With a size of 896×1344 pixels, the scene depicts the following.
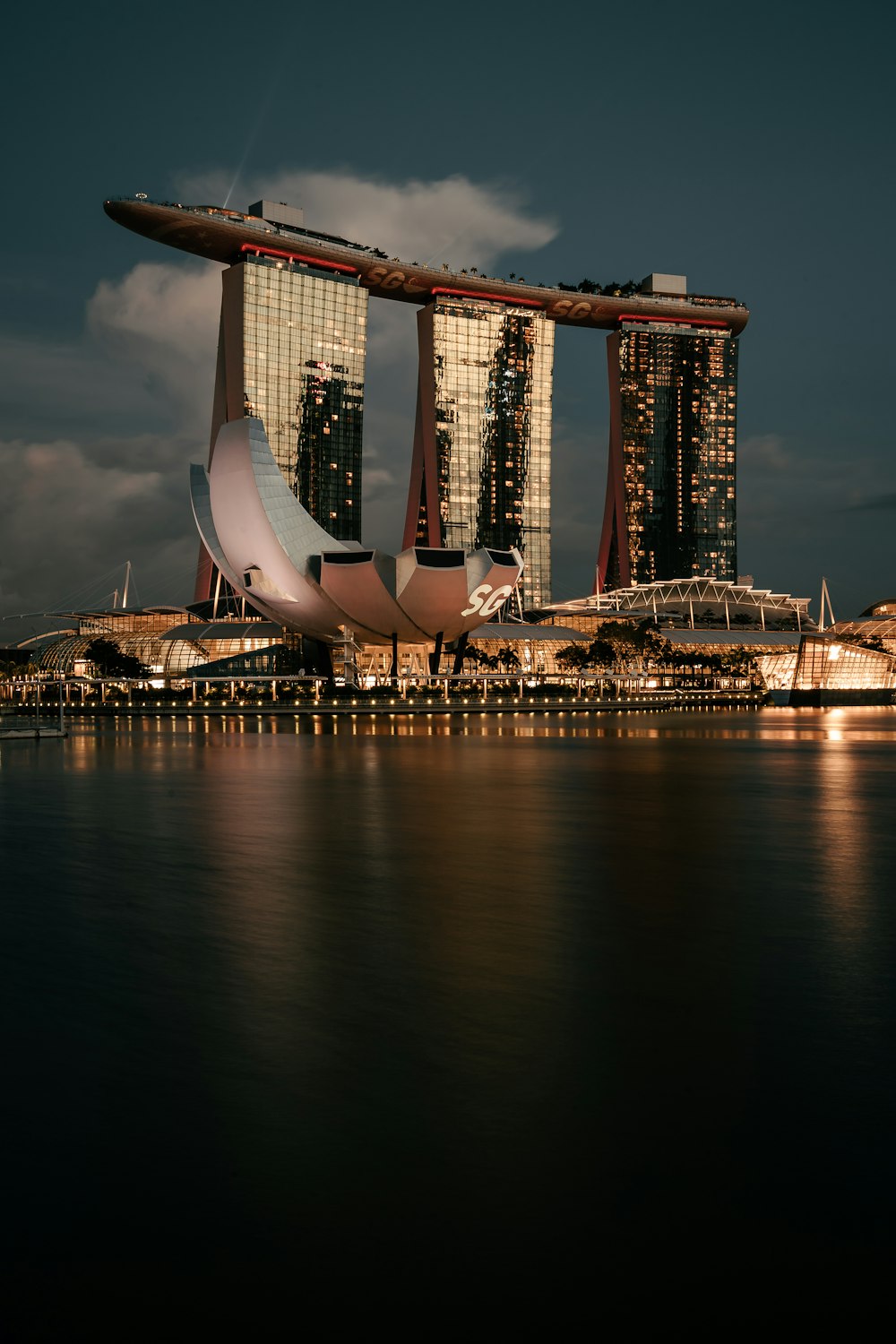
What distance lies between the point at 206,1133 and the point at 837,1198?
7.51ft

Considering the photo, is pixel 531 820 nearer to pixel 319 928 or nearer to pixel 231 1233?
pixel 319 928

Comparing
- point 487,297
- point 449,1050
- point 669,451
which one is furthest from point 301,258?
point 449,1050

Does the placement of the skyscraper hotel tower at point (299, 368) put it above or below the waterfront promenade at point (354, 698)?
above

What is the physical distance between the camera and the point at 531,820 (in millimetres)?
15891

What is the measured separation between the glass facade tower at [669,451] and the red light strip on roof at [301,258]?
123 ft

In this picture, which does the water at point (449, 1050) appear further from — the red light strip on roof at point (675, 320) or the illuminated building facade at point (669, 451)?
the red light strip on roof at point (675, 320)

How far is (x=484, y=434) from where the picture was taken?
14300cm

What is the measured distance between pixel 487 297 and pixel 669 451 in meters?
30.1

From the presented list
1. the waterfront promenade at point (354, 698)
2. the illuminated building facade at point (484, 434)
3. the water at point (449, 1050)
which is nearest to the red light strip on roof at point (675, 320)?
the illuminated building facade at point (484, 434)

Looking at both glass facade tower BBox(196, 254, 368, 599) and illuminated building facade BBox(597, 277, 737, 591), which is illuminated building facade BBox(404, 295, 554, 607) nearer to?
glass facade tower BBox(196, 254, 368, 599)

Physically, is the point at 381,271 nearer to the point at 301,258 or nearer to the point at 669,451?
the point at 301,258

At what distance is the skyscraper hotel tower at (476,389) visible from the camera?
129 metres

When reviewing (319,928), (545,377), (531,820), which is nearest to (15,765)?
(531,820)

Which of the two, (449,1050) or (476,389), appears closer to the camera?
(449,1050)
